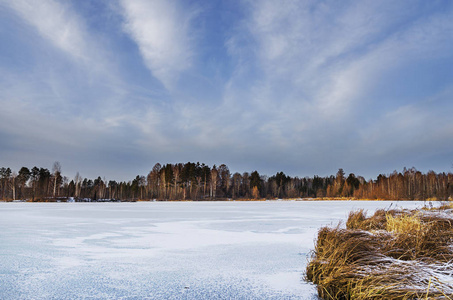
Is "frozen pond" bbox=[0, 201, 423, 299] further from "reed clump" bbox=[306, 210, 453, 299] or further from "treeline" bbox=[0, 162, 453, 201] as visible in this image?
"treeline" bbox=[0, 162, 453, 201]

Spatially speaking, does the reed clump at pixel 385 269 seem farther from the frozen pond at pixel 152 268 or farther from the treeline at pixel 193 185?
the treeline at pixel 193 185

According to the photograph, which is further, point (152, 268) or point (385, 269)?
point (152, 268)

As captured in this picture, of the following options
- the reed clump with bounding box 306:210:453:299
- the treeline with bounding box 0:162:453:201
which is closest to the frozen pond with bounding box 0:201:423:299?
the reed clump with bounding box 306:210:453:299

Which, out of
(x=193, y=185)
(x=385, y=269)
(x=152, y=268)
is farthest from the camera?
(x=193, y=185)

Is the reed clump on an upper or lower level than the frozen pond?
upper

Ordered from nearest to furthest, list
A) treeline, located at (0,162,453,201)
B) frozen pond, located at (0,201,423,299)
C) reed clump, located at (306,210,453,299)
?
reed clump, located at (306,210,453,299) → frozen pond, located at (0,201,423,299) → treeline, located at (0,162,453,201)

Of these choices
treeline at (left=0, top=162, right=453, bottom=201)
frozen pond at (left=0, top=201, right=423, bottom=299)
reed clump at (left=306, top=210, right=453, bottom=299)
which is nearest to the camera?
reed clump at (left=306, top=210, right=453, bottom=299)

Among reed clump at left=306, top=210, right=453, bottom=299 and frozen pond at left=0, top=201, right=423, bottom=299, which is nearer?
reed clump at left=306, top=210, right=453, bottom=299

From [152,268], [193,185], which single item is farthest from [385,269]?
[193,185]

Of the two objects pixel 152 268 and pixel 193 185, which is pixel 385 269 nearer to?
pixel 152 268

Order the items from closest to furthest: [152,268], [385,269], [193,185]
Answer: [385,269]
[152,268]
[193,185]

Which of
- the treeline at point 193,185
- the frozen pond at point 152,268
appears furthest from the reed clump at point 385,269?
the treeline at point 193,185

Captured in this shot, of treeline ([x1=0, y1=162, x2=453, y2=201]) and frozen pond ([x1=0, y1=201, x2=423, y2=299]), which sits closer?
frozen pond ([x1=0, y1=201, x2=423, y2=299])

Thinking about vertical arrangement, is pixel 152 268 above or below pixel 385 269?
below
